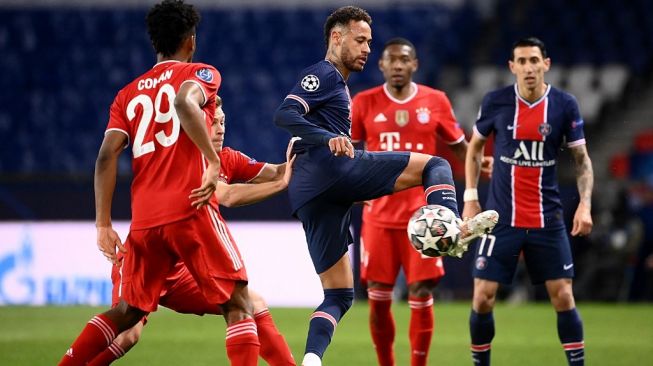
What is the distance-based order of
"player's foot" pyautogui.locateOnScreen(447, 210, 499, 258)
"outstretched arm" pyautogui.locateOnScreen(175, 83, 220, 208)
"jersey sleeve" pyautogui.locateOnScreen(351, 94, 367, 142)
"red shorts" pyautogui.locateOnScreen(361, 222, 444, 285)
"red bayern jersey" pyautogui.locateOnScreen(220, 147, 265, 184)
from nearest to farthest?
"outstretched arm" pyautogui.locateOnScreen(175, 83, 220, 208), "player's foot" pyautogui.locateOnScreen(447, 210, 499, 258), "red bayern jersey" pyautogui.locateOnScreen(220, 147, 265, 184), "red shorts" pyautogui.locateOnScreen(361, 222, 444, 285), "jersey sleeve" pyautogui.locateOnScreen(351, 94, 367, 142)

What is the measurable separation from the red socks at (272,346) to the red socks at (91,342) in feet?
2.82

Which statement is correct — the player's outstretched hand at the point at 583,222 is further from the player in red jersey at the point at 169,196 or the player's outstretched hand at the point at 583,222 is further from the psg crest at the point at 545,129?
the player in red jersey at the point at 169,196

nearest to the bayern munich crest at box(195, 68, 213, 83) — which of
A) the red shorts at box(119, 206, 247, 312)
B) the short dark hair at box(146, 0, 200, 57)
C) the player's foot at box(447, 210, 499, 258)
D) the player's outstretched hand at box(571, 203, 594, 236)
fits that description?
the short dark hair at box(146, 0, 200, 57)

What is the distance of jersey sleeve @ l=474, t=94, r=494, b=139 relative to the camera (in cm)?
737

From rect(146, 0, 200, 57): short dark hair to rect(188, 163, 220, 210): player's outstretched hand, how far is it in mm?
739

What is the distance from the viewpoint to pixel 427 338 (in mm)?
7484

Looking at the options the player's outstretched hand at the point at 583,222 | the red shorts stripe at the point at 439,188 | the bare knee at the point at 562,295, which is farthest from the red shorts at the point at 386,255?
the red shorts stripe at the point at 439,188

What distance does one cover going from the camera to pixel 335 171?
5980 mm

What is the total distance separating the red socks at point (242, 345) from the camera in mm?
5473

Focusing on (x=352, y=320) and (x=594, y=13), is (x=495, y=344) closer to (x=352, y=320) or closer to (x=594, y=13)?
(x=352, y=320)

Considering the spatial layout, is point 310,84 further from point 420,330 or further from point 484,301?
point 420,330

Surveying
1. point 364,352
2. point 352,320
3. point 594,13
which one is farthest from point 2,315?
point 594,13

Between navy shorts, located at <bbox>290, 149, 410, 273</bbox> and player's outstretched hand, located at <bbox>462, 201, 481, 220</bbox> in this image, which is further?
player's outstretched hand, located at <bbox>462, 201, 481, 220</bbox>

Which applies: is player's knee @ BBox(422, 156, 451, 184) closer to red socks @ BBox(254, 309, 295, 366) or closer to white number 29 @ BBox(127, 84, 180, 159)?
red socks @ BBox(254, 309, 295, 366)
